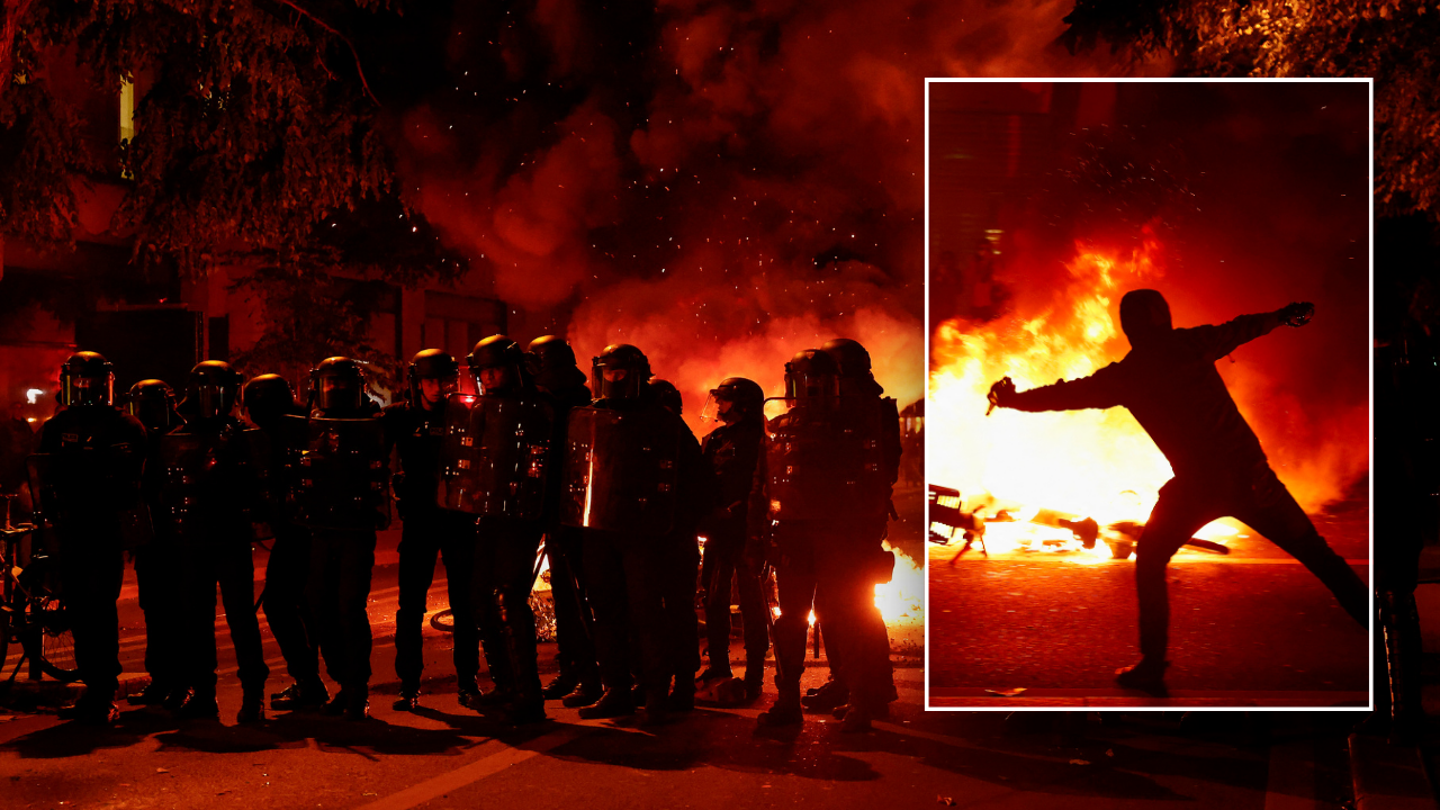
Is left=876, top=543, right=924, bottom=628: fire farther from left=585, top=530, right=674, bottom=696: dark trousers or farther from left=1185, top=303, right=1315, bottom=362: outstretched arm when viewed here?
left=1185, top=303, right=1315, bottom=362: outstretched arm

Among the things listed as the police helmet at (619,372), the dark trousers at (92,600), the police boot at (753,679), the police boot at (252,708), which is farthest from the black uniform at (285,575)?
the police boot at (753,679)

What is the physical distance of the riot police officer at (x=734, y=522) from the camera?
635 centimetres

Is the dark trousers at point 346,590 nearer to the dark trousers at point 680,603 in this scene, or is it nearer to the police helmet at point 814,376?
the dark trousers at point 680,603

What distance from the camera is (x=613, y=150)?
1405 cm

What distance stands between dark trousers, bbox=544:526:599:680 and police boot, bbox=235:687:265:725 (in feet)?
4.74

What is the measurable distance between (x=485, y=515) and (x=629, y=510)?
2.19ft

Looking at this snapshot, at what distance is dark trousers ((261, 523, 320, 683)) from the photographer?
19.6ft

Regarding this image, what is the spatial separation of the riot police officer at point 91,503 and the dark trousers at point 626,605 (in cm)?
222

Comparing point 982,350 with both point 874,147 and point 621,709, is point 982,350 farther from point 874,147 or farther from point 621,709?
point 874,147

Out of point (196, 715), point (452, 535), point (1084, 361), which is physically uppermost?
point (1084, 361)

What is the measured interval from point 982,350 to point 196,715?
13.3ft

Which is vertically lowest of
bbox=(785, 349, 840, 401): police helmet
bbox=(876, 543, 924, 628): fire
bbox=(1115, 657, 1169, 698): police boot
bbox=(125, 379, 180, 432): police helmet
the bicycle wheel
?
bbox=(876, 543, 924, 628): fire

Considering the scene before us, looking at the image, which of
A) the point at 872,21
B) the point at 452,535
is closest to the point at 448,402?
the point at 452,535

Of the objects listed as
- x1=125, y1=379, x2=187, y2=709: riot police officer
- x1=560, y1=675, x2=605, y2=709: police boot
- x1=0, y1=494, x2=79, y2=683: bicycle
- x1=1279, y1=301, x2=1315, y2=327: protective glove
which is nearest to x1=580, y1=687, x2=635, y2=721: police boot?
x1=560, y1=675, x2=605, y2=709: police boot
